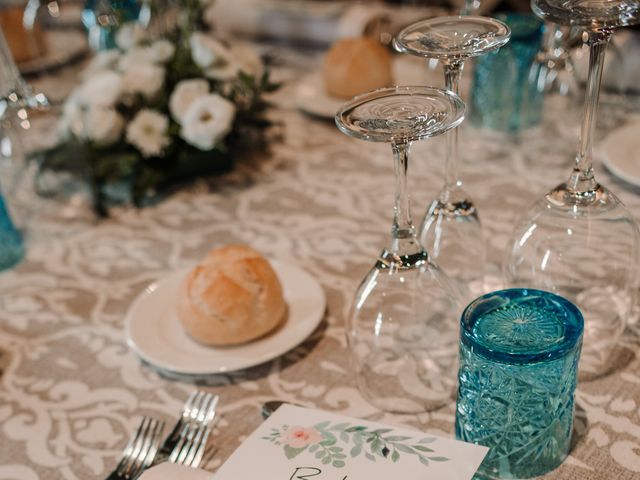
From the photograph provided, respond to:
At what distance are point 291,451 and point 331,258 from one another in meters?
0.39

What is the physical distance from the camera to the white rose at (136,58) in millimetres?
1088

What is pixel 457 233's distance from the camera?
725 millimetres

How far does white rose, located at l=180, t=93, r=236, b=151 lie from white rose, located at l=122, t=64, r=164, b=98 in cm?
7

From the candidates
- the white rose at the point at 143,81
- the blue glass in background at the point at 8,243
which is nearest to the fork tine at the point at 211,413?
the blue glass in background at the point at 8,243

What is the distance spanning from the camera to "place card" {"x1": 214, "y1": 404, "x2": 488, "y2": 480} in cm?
50

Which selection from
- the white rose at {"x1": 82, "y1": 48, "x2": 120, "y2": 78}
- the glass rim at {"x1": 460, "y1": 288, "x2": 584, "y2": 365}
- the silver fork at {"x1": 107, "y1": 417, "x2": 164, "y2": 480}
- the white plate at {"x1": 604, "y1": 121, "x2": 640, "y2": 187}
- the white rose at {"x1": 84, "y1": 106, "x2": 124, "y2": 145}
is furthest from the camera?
the white rose at {"x1": 82, "y1": 48, "x2": 120, "y2": 78}

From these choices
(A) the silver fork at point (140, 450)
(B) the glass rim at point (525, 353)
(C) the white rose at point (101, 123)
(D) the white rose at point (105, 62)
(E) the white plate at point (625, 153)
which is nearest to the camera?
(B) the glass rim at point (525, 353)

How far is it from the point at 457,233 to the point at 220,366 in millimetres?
265

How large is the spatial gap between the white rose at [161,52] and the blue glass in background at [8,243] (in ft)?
0.99

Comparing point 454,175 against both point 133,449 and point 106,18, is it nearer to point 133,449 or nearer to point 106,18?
point 133,449

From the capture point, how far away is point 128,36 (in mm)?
1154

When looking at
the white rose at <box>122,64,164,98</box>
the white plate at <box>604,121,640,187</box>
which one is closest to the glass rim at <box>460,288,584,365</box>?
the white plate at <box>604,121,640,187</box>

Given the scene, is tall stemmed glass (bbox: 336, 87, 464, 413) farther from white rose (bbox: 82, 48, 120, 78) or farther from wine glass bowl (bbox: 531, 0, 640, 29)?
white rose (bbox: 82, 48, 120, 78)

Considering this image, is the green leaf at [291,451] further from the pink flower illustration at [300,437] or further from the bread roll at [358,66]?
the bread roll at [358,66]
